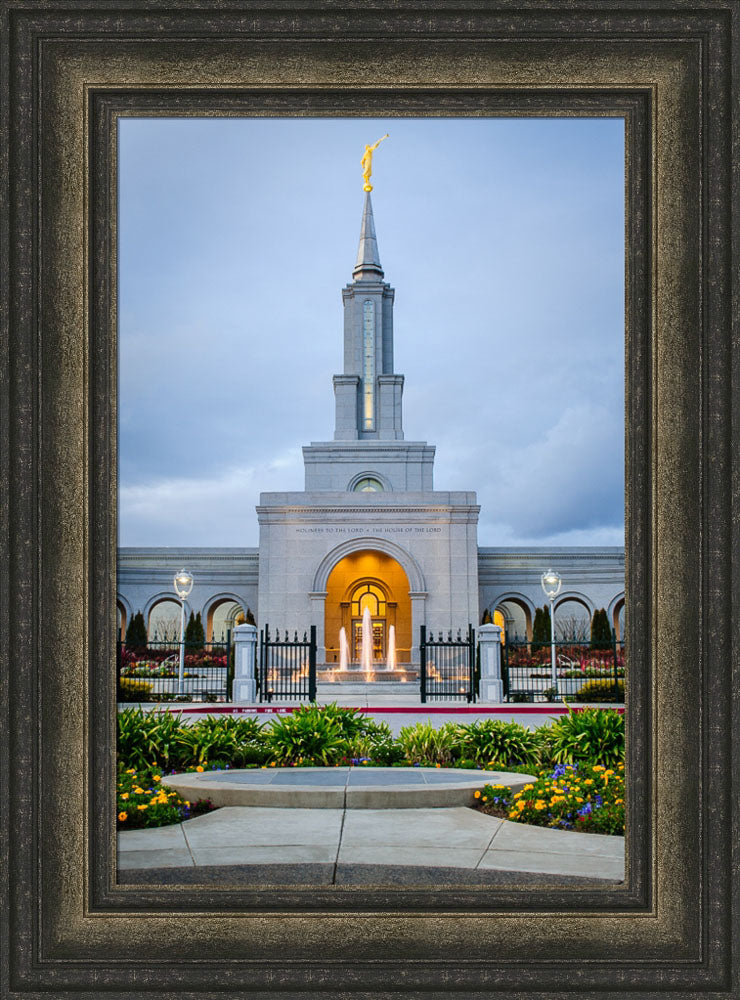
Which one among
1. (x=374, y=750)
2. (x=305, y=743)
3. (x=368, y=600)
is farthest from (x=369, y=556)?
(x=305, y=743)

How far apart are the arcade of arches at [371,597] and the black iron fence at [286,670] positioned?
4.58 meters

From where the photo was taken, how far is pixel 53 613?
4164mm

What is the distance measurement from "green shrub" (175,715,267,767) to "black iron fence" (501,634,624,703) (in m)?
10.2

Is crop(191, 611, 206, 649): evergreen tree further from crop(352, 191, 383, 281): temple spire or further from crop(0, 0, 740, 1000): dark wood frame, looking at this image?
crop(0, 0, 740, 1000): dark wood frame

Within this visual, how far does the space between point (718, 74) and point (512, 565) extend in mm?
34350

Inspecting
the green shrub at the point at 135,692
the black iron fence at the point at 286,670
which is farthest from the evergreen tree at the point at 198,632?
the green shrub at the point at 135,692

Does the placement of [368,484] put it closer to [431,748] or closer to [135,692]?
[135,692]

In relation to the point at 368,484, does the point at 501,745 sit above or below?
below

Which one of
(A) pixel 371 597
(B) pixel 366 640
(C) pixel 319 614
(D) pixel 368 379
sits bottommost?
(B) pixel 366 640

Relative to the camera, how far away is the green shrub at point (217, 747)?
351 inches

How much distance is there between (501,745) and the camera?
942 cm

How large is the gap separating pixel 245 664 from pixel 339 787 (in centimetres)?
1467

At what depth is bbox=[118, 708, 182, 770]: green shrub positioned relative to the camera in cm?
848

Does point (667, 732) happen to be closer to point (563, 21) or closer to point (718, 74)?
point (718, 74)
